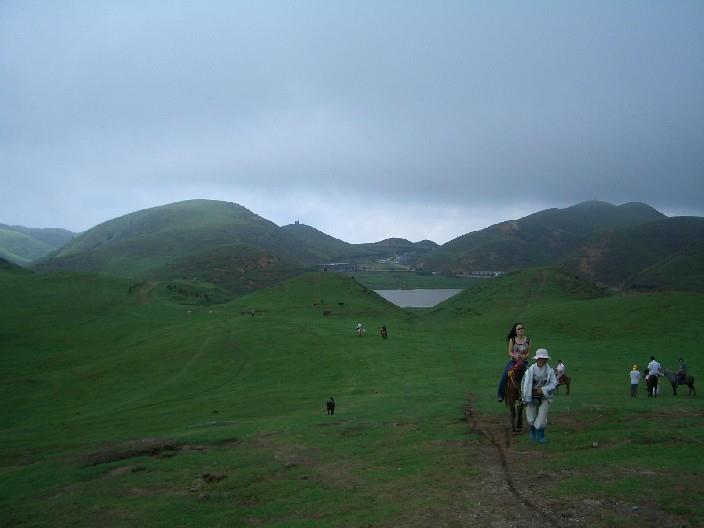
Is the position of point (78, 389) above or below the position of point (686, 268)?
below

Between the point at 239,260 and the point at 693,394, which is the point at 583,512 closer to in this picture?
the point at 693,394

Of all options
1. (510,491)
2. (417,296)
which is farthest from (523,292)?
(510,491)

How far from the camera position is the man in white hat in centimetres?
1319

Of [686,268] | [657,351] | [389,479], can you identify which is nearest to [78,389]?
[389,479]

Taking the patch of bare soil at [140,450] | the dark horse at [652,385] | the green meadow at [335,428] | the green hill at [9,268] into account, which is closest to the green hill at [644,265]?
the green meadow at [335,428]

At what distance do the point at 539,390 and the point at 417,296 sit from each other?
135861 millimetres

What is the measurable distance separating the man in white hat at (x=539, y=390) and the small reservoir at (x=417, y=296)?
110 meters

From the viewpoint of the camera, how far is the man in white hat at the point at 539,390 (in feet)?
43.3

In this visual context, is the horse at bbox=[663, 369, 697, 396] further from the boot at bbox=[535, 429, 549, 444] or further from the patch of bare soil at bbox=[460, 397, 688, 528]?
the patch of bare soil at bbox=[460, 397, 688, 528]

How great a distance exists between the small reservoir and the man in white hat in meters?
110

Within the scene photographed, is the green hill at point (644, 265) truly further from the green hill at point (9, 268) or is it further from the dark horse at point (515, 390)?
the green hill at point (9, 268)

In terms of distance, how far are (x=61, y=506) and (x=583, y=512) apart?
10877mm

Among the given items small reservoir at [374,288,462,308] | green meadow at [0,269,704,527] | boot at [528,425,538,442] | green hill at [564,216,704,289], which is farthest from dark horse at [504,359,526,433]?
green hill at [564,216,704,289]

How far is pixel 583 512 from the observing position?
8992 millimetres
